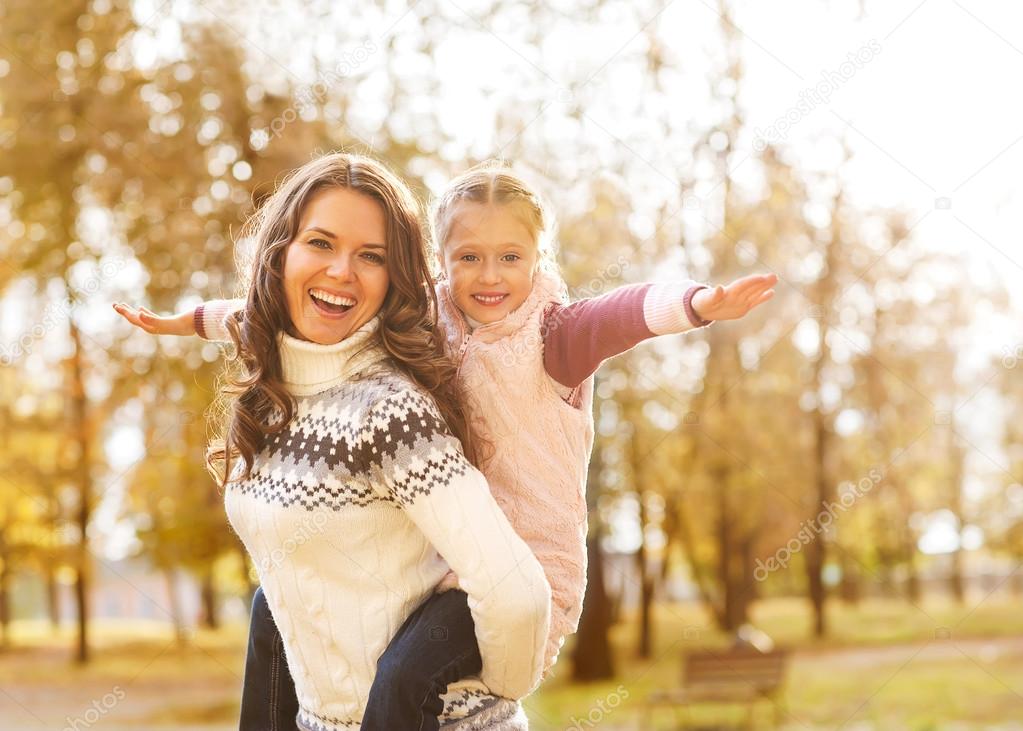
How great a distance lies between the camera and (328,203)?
1.83 metres

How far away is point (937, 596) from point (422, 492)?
29.1m

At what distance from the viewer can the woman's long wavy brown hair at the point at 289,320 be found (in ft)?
5.92

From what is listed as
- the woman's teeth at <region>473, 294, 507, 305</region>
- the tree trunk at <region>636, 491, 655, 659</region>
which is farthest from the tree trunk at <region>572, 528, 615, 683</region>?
the woman's teeth at <region>473, 294, 507, 305</region>

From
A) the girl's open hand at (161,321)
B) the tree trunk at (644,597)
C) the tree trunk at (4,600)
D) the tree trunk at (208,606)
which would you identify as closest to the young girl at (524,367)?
the girl's open hand at (161,321)

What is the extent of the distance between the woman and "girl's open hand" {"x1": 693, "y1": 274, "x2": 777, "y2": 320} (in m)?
0.42

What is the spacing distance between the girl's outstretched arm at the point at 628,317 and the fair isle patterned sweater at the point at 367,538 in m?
0.29

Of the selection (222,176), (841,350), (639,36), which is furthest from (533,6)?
(841,350)

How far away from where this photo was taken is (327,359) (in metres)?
1.80

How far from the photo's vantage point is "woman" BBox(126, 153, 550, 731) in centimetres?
165

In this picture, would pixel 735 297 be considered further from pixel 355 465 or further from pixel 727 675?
pixel 727 675

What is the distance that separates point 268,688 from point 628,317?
89 cm

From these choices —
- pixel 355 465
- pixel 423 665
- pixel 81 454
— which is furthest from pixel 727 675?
pixel 81 454

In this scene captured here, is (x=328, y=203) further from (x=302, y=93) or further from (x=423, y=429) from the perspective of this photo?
(x=302, y=93)

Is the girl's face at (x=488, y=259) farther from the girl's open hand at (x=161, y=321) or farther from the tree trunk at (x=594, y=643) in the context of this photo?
the tree trunk at (x=594, y=643)
